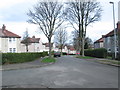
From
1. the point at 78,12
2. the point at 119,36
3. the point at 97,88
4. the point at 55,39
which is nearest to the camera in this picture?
the point at 97,88

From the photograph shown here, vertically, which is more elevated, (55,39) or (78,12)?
(78,12)

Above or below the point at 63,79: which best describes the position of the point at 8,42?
above

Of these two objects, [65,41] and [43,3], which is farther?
[65,41]

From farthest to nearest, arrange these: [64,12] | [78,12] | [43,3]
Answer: [78,12]
[64,12]
[43,3]

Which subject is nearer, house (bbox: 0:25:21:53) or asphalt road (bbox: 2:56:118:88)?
asphalt road (bbox: 2:56:118:88)

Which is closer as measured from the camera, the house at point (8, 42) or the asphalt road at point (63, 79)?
the asphalt road at point (63, 79)

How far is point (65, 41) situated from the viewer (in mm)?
67438

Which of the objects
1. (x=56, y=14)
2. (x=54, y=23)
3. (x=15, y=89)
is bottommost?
(x=15, y=89)

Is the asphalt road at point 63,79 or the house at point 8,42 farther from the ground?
the house at point 8,42

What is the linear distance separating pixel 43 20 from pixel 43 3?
3.30 m

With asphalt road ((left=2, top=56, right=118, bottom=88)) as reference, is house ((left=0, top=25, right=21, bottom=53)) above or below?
above

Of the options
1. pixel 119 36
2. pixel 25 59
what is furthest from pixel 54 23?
pixel 119 36

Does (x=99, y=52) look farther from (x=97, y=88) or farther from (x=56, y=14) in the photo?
(x=97, y=88)

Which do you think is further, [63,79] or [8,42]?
[8,42]
